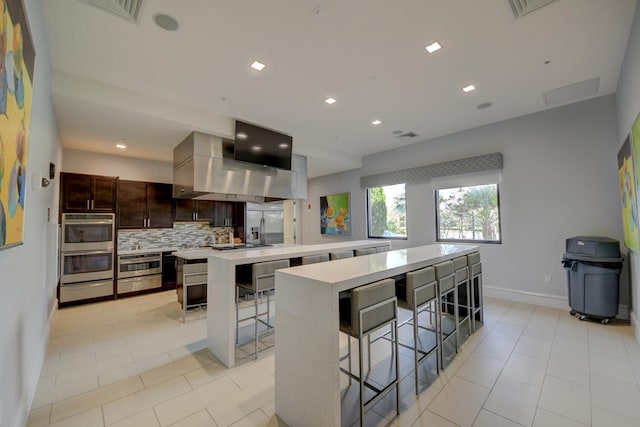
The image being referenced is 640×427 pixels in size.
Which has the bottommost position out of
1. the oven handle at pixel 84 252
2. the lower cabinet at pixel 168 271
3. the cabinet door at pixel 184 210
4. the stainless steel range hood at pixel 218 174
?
the lower cabinet at pixel 168 271

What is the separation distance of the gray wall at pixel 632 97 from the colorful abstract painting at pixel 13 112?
13.3 feet

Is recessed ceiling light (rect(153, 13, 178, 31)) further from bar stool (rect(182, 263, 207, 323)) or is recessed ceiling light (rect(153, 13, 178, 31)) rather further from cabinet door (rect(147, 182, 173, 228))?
cabinet door (rect(147, 182, 173, 228))

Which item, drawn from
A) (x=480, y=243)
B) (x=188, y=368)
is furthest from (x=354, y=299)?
(x=480, y=243)

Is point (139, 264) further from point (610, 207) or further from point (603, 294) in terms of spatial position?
point (610, 207)

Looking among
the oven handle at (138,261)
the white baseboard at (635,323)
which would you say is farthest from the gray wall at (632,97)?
the oven handle at (138,261)

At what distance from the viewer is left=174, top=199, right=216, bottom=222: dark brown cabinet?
5578 millimetres

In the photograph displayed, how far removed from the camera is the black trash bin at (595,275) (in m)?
3.19

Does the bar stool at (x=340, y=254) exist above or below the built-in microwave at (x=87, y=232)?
below

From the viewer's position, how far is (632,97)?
2.55 m

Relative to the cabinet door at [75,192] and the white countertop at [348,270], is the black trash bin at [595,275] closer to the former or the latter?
the white countertop at [348,270]

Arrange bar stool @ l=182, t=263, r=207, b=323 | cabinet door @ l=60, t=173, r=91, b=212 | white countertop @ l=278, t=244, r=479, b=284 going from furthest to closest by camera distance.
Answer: cabinet door @ l=60, t=173, r=91, b=212, bar stool @ l=182, t=263, r=207, b=323, white countertop @ l=278, t=244, r=479, b=284

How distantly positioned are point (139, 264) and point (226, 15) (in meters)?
4.62

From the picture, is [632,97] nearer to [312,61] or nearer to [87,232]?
[312,61]

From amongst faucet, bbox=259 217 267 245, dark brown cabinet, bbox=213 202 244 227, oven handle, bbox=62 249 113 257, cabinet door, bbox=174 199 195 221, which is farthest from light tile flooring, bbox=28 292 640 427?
faucet, bbox=259 217 267 245
